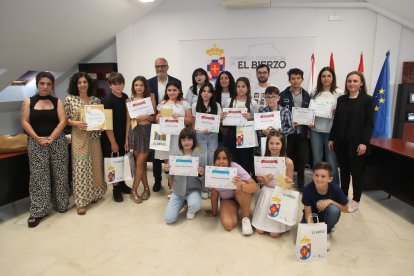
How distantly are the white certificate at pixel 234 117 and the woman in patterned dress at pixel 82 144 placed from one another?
140cm

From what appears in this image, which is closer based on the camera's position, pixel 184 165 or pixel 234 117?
pixel 184 165

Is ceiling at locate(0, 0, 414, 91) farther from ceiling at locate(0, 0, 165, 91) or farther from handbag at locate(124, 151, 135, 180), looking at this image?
handbag at locate(124, 151, 135, 180)

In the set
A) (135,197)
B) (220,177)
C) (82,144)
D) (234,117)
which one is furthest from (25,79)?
(220,177)

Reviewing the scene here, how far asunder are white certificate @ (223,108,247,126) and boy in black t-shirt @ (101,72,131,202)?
45.5 inches

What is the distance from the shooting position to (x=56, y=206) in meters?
3.08

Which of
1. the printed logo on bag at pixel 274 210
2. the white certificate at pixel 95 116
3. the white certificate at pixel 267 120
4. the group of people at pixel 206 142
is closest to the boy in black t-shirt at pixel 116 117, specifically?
the group of people at pixel 206 142

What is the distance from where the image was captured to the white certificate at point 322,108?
3133 mm

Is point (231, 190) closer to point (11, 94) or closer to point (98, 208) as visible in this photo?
point (98, 208)

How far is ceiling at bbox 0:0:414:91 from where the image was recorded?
3.60 metres

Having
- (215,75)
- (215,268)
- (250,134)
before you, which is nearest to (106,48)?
(215,75)

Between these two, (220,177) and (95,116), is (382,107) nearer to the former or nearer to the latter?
(220,177)

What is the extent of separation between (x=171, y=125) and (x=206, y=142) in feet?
1.39

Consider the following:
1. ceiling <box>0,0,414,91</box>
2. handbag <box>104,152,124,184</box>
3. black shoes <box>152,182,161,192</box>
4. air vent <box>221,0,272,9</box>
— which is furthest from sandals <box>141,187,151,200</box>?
air vent <box>221,0,272,9</box>

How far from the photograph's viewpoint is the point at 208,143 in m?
3.12
